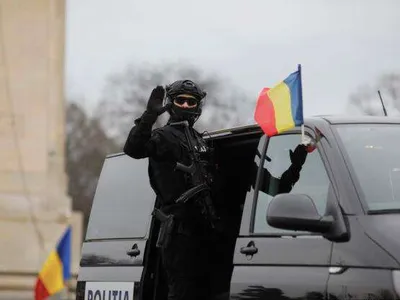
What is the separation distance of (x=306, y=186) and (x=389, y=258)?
3.04 feet

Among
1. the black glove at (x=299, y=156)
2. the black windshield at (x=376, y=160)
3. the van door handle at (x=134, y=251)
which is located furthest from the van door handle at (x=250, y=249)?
the van door handle at (x=134, y=251)

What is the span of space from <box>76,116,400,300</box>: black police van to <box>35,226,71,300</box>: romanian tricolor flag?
5.98 m

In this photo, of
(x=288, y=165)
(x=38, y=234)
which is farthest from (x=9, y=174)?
(x=288, y=165)

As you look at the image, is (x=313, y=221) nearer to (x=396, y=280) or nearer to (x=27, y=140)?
(x=396, y=280)

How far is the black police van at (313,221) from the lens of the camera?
213 inches

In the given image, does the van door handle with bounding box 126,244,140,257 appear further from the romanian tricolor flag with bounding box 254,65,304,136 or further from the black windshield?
the black windshield

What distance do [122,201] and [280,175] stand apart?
86.0 inches

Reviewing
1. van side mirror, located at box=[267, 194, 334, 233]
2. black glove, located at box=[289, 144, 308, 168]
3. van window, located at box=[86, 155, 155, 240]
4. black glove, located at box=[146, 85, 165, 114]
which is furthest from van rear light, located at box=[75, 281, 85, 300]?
van side mirror, located at box=[267, 194, 334, 233]

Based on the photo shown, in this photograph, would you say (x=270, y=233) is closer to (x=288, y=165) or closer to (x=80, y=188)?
(x=288, y=165)

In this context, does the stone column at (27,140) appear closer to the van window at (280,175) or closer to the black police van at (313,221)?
the black police van at (313,221)

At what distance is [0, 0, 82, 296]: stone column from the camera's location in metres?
23.2

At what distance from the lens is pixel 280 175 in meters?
6.37

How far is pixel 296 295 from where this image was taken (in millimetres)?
5758

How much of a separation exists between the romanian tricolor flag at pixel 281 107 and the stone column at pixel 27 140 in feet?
55.9
